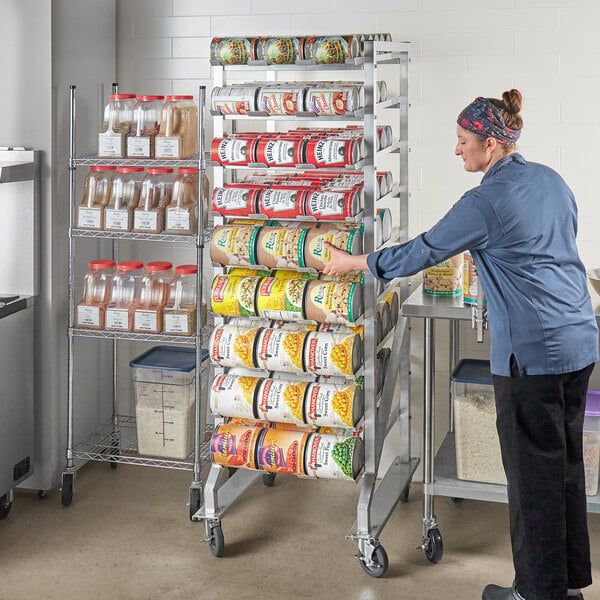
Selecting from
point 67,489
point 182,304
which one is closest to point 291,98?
point 182,304

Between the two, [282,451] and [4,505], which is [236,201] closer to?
[282,451]

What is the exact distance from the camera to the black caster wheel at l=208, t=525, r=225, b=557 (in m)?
3.66

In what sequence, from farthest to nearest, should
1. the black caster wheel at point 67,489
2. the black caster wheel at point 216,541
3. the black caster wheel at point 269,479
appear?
the black caster wheel at point 269,479
the black caster wheel at point 67,489
the black caster wheel at point 216,541

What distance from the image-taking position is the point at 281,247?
3541 millimetres

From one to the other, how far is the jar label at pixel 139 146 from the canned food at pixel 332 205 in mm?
775

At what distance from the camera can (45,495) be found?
13.8ft

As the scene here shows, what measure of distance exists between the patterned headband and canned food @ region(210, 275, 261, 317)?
0.99m

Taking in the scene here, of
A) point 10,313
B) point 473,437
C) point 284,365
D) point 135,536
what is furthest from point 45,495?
point 473,437

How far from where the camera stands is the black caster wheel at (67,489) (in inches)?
161

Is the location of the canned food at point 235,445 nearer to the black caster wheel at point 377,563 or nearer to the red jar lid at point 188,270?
the black caster wheel at point 377,563

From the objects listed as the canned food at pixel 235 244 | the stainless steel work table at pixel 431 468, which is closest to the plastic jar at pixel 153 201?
the canned food at pixel 235 244

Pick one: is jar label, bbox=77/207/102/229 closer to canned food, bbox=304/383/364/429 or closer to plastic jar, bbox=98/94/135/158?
plastic jar, bbox=98/94/135/158

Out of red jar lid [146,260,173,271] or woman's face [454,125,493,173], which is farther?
red jar lid [146,260,173,271]

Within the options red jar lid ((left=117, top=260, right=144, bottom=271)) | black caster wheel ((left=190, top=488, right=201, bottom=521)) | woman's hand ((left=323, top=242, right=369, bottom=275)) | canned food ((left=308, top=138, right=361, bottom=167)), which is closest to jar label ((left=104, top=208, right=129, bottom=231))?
red jar lid ((left=117, top=260, right=144, bottom=271))
